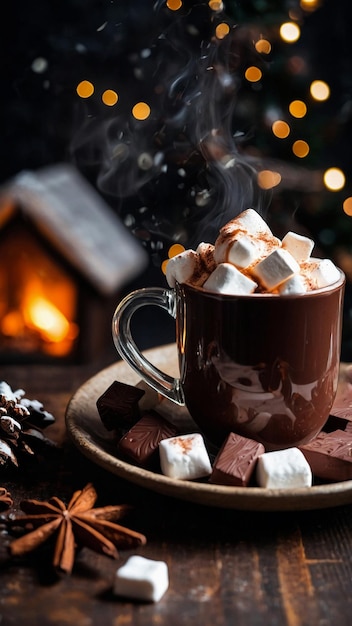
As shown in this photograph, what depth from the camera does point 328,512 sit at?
1275mm

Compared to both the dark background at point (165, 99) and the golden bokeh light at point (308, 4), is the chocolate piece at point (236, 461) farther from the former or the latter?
the golden bokeh light at point (308, 4)

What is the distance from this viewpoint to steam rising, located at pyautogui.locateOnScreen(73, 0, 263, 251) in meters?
2.14


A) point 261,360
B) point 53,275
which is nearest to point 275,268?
point 261,360

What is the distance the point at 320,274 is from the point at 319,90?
4.98 ft

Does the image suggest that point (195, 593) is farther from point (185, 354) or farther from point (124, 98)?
point (124, 98)

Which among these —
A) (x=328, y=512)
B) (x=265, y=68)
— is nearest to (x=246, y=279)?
(x=328, y=512)

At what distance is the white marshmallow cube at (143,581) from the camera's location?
1024 mm

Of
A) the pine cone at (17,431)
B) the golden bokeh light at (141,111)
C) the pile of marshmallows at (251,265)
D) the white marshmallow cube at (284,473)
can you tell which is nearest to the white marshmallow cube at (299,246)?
the pile of marshmallows at (251,265)

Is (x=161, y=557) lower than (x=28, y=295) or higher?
higher

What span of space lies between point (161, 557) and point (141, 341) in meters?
2.07

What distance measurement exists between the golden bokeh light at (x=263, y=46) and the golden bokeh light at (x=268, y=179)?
39cm

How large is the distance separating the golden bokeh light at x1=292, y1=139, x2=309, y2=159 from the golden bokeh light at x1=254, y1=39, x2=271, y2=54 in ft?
0.99

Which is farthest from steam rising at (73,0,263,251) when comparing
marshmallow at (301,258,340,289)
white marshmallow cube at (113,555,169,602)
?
white marshmallow cube at (113,555,169,602)

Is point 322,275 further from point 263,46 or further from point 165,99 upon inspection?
point 263,46
